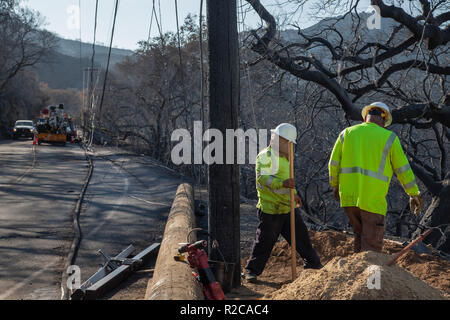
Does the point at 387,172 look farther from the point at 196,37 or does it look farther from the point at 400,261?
the point at 196,37

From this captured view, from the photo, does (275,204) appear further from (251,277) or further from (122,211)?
(122,211)

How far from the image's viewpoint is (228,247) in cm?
641

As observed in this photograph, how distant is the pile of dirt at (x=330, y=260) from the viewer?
6.48 m

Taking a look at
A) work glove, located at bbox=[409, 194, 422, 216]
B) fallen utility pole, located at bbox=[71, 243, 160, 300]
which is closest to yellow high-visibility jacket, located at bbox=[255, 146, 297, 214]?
work glove, located at bbox=[409, 194, 422, 216]

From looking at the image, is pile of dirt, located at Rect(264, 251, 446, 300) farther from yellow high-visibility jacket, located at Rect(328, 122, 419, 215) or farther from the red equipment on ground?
yellow high-visibility jacket, located at Rect(328, 122, 419, 215)

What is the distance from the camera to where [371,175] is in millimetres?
5781

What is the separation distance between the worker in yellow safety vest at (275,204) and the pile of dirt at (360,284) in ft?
6.74

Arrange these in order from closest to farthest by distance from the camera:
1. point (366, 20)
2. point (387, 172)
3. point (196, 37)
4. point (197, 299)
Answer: point (197, 299), point (387, 172), point (366, 20), point (196, 37)

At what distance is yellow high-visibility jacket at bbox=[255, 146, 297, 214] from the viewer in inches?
258

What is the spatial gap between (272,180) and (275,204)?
1.32 feet

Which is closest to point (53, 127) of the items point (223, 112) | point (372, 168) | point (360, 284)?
point (223, 112)

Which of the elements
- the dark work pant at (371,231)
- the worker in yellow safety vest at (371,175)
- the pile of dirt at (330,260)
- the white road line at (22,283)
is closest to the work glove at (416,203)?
the worker in yellow safety vest at (371,175)

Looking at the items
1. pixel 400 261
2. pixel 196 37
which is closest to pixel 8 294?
pixel 400 261

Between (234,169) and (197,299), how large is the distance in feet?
6.70
